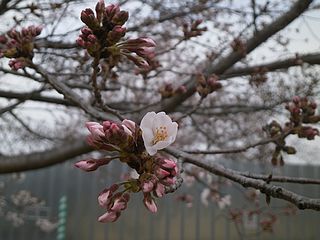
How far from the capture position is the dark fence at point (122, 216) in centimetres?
731

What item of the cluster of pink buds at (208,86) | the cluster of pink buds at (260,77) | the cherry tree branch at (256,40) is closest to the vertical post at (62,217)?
the cherry tree branch at (256,40)

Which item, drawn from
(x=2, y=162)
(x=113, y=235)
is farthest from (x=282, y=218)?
(x=2, y=162)

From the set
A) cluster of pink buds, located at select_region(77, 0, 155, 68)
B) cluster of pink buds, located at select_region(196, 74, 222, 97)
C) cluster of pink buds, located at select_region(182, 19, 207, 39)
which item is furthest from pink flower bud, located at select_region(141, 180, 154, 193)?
cluster of pink buds, located at select_region(182, 19, 207, 39)

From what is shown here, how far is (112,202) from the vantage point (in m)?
0.97

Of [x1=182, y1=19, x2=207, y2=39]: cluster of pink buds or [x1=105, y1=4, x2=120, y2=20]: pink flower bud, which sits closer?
[x1=105, y1=4, x2=120, y2=20]: pink flower bud

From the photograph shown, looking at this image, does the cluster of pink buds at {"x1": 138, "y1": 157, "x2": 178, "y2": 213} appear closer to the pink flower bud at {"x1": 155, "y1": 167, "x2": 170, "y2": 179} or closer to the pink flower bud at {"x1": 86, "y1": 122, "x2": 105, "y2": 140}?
the pink flower bud at {"x1": 155, "y1": 167, "x2": 170, "y2": 179}

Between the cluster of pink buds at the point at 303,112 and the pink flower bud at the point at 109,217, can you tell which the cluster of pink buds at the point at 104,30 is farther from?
the cluster of pink buds at the point at 303,112

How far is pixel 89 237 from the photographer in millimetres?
7328

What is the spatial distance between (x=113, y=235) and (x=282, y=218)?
2.94 metres

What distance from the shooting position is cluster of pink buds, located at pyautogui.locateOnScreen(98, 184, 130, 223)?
37.4 inches

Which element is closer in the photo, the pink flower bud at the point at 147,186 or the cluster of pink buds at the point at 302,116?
the pink flower bud at the point at 147,186

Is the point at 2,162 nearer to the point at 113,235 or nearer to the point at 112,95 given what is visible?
the point at 112,95

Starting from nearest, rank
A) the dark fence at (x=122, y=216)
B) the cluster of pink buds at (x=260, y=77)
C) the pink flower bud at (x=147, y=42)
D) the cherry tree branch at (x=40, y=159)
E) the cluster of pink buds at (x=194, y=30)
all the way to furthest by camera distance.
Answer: the pink flower bud at (x=147, y=42)
the cluster of pink buds at (x=194, y=30)
the cluster of pink buds at (x=260, y=77)
the cherry tree branch at (x=40, y=159)
the dark fence at (x=122, y=216)

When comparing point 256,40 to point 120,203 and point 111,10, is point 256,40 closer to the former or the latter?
point 111,10
